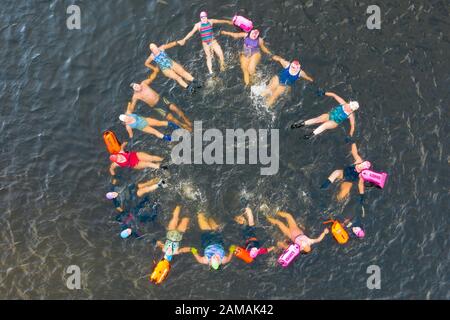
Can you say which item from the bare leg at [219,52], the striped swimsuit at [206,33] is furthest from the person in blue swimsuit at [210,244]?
the striped swimsuit at [206,33]

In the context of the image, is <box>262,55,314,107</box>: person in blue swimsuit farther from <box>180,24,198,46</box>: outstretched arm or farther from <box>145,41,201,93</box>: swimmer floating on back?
<box>180,24,198,46</box>: outstretched arm

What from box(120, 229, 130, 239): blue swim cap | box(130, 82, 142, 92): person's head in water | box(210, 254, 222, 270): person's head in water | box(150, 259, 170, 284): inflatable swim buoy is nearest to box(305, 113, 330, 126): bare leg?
box(210, 254, 222, 270): person's head in water

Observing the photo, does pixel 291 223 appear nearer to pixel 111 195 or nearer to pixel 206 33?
pixel 111 195

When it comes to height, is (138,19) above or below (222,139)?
above

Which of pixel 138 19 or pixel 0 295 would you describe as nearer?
Result: pixel 0 295
